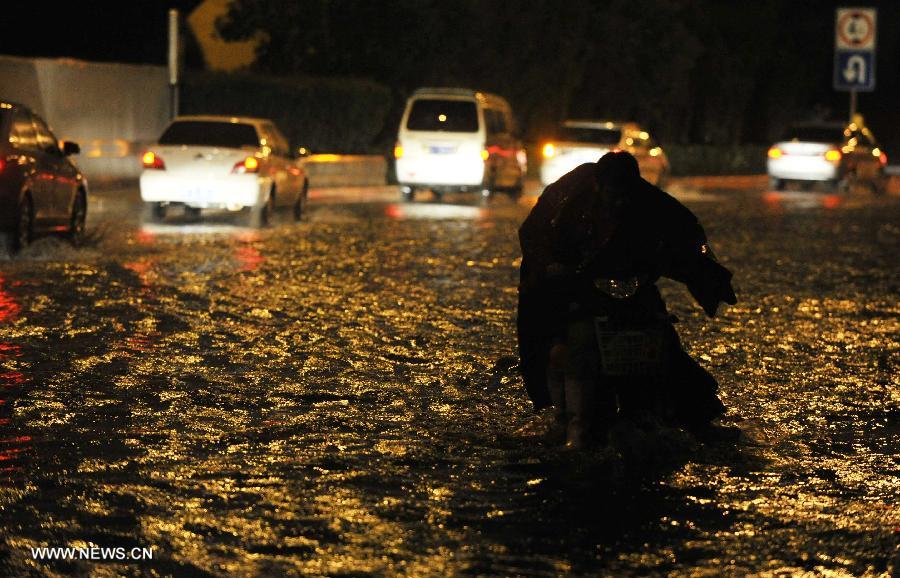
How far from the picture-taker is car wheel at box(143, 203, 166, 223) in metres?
→ 24.1

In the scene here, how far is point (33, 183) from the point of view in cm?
1836

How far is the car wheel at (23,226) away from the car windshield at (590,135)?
1685 centimetres

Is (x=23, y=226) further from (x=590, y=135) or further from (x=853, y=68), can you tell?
(x=853, y=68)

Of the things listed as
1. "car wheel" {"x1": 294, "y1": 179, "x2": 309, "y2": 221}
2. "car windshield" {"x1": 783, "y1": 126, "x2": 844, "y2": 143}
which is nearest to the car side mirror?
"car wheel" {"x1": 294, "y1": 179, "x2": 309, "y2": 221}

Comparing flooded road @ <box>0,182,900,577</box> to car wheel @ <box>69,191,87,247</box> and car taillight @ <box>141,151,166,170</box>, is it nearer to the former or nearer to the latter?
car wheel @ <box>69,191,87,247</box>

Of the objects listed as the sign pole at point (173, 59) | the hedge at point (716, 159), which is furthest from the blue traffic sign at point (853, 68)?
the sign pole at point (173, 59)

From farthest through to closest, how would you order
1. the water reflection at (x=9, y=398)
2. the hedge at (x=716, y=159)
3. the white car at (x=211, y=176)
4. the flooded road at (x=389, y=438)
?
the hedge at (x=716, y=159), the white car at (x=211, y=176), the water reflection at (x=9, y=398), the flooded road at (x=389, y=438)

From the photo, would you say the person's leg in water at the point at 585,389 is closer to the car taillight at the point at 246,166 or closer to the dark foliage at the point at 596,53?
the car taillight at the point at 246,166

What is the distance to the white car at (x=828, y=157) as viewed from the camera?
38.8m

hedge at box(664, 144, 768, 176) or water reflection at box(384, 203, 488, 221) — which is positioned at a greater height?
water reflection at box(384, 203, 488, 221)

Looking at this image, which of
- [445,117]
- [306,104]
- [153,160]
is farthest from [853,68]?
[153,160]

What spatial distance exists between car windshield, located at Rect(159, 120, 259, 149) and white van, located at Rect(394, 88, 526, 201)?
5955mm

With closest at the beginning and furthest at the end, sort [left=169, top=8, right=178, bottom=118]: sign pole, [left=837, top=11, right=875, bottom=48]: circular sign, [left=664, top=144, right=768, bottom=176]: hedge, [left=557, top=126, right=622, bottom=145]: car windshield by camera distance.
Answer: [left=169, top=8, right=178, bottom=118]: sign pole < [left=557, top=126, right=622, bottom=145]: car windshield < [left=837, top=11, right=875, bottom=48]: circular sign < [left=664, top=144, right=768, bottom=176]: hedge

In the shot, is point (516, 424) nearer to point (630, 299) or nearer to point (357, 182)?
point (630, 299)
